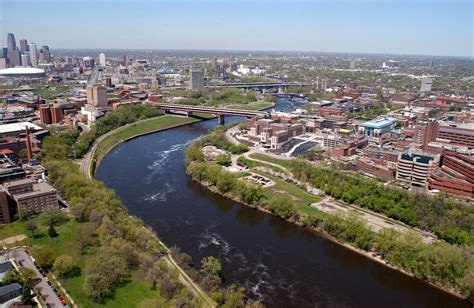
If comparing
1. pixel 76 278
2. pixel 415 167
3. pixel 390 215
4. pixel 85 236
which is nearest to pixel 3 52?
pixel 85 236

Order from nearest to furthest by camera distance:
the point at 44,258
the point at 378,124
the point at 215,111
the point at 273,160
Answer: the point at 44,258
the point at 273,160
the point at 378,124
the point at 215,111

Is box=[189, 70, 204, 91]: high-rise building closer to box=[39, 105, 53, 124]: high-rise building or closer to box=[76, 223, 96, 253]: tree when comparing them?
box=[39, 105, 53, 124]: high-rise building

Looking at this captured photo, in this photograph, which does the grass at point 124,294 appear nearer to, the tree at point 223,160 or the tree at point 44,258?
the tree at point 44,258

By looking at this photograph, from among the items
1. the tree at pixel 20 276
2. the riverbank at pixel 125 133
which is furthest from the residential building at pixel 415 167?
the tree at pixel 20 276

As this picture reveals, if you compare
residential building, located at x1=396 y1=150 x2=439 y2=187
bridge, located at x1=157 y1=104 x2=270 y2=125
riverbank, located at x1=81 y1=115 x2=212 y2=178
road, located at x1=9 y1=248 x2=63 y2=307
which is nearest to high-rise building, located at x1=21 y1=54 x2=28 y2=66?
bridge, located at x1=157 y1=104 x2=270 y2=125

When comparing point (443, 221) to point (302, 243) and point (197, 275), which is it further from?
point (197, 275)

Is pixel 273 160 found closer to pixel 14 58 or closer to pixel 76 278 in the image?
pixel 76 278

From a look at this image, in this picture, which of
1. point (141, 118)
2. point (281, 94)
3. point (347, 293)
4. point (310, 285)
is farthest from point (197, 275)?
point (281, 94)
